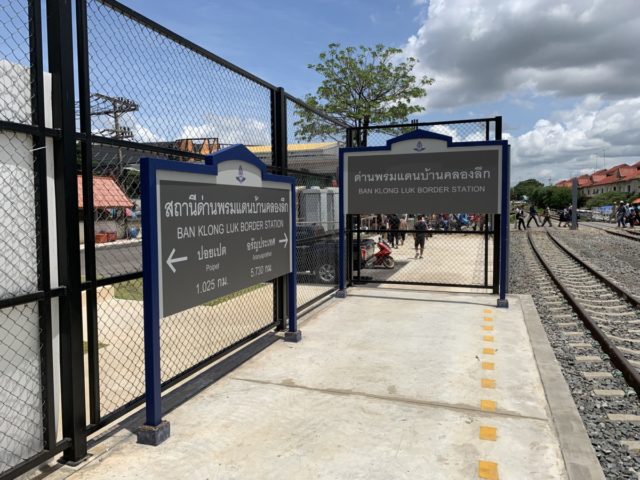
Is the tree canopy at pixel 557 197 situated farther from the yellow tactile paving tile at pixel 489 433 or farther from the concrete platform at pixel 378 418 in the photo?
the yellow tactile paving tile at pixel 489 433

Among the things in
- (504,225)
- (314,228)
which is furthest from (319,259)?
(504,225)

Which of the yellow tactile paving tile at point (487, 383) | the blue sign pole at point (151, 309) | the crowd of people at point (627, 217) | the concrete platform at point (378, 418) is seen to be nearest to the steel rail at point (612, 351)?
the concrete platform at point (378, 418)

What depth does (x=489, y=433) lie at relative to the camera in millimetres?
3492

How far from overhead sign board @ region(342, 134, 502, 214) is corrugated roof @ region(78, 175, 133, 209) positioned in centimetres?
510

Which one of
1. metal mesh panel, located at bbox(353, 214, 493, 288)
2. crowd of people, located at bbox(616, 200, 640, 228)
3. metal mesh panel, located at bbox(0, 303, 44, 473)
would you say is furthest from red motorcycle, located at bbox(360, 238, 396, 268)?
crowd of people, located at bbox(616, 200, 640, 228)

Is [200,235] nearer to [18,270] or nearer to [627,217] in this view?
[18,270]

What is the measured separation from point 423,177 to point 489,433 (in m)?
5.14

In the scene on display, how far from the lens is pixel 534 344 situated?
5652 mm

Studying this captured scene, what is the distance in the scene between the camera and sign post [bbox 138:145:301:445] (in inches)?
129

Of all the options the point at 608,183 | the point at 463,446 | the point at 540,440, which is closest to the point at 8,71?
the point at 463,446

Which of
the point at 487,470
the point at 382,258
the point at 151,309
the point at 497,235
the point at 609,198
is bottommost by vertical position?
the point at 487,470

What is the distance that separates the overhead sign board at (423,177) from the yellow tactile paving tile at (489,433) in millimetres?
4769

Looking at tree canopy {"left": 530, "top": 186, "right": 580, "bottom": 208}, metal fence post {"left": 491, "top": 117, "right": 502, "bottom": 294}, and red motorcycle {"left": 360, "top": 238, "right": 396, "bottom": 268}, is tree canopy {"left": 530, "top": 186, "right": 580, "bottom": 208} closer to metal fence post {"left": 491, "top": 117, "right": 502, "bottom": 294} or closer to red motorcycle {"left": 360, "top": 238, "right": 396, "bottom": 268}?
red motorcycle {"left": 360, "top": 238, "right": 396, "bottom": 268}

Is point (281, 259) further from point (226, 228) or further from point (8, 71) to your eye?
point (8, 71)
